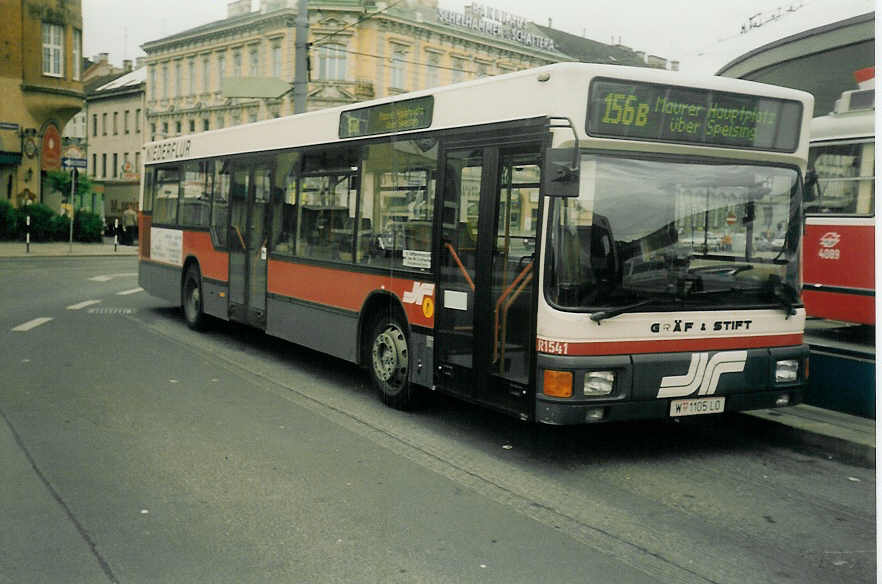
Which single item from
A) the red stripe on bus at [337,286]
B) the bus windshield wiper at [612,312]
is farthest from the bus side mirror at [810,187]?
the red stripe on bus at [337,286]

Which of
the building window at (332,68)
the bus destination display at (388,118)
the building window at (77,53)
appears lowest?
the bus destination display at (388,118)

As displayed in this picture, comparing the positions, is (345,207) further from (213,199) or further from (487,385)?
(213,199)

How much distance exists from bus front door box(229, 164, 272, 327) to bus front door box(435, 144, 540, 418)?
414 centimetres

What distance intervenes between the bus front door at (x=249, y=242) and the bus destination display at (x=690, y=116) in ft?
18.6

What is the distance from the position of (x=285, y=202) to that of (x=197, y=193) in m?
3.22

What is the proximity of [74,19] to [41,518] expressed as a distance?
41832 millimetres

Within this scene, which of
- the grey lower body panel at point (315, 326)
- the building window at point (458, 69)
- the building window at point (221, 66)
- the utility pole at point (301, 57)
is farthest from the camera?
the building window at point (221, 66)

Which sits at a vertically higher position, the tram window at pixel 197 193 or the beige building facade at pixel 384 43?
the beige building facade at pixel 384 43

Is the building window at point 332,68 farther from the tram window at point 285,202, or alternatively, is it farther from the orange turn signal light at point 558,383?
the orange turn signal light at point 558,383

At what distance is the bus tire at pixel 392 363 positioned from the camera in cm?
828

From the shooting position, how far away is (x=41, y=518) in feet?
16.9

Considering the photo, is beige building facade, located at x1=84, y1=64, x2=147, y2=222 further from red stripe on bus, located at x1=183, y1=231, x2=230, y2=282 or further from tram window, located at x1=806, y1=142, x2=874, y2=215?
tram window, located at x1=806, y1=142, x2=874, y2=215

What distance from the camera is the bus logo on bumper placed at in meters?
6.62

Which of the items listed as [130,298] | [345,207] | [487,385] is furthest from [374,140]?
[130,298]
